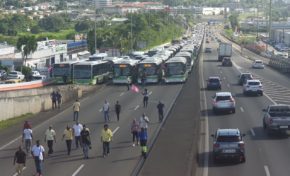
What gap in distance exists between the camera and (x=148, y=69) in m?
61.9

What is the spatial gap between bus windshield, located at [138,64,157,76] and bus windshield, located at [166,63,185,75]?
142 cm

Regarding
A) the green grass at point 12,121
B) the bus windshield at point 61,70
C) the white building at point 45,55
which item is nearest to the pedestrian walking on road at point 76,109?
the green grass at point 12,121

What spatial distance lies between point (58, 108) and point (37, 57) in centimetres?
4643

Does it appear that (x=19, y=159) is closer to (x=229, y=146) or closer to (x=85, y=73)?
(x=229, y=146)

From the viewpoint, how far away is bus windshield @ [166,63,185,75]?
6147 centimetres

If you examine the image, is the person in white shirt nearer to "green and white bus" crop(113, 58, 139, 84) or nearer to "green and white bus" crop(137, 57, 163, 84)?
"green and white bus" crop(137, 57, 163, 84)

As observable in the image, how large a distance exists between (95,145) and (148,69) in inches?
1292

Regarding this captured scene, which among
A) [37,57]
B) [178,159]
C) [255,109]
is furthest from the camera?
[37,57]

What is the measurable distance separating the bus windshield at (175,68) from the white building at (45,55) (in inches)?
1208

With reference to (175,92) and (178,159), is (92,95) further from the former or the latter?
(178,159)

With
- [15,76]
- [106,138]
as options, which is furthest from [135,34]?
[106,138]

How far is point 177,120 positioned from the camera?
33625mm

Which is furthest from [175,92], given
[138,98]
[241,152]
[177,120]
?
[241,152]

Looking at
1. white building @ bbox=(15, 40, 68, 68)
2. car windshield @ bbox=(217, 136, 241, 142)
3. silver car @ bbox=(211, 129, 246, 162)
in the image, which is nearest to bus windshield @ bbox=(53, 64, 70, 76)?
white building @ bbox=(15, 40, 68, 68)
